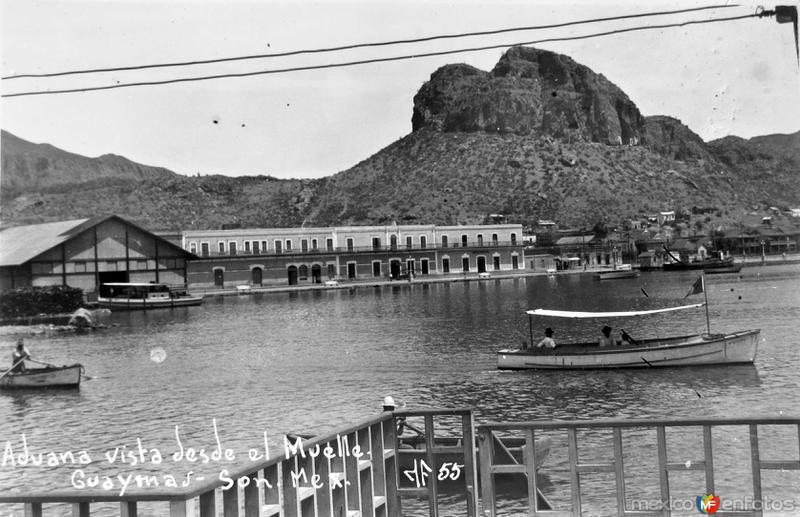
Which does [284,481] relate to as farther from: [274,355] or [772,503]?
[274,355]

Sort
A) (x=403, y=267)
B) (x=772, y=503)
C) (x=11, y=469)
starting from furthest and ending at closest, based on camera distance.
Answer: (x=403, y=267), (x=11, y=469), (x=772, y=503)

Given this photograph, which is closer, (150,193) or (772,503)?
(772,503)

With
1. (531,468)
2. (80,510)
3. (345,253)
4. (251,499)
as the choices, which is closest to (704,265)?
(345,253)

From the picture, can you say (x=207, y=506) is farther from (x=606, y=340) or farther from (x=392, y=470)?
(x=606, y=340)

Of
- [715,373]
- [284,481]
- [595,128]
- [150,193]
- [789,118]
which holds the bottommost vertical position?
[715,373]

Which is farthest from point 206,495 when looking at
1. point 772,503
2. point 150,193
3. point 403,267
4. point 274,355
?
point 150,193

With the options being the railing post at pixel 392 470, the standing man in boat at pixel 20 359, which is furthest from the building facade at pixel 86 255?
the railing post at pixel 392 470

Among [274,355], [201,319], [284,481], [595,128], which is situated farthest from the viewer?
[595,128]
